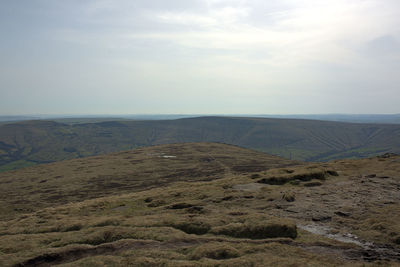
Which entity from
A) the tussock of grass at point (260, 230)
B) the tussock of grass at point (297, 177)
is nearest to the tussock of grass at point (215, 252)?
the tussock of grass at point (260, 230)

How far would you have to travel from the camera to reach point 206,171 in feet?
365

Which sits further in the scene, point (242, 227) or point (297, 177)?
point (297, 177)

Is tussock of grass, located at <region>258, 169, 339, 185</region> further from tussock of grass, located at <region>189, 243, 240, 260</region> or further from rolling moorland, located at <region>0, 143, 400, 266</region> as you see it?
tussock of grass, located at <region>189, 243, 240, 260</region>

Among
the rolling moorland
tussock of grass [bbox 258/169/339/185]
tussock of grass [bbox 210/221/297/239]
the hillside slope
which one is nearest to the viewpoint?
the rolling moorland

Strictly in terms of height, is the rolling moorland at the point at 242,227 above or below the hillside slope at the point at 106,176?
above

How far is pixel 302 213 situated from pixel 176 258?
14.6m

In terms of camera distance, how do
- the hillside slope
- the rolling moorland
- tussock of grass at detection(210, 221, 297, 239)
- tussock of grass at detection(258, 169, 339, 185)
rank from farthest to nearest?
the hillside slope, tussock of grass at detection(258, 169, 339, 185), tussock of grass at detection(210, 221, 297, 239), the rolling moorland

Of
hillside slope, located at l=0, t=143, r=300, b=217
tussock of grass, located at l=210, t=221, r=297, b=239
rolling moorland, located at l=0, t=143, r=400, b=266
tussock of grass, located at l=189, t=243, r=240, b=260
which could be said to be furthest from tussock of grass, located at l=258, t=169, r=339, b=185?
hillside slope, located at l=0, t=143, r=300, b=217

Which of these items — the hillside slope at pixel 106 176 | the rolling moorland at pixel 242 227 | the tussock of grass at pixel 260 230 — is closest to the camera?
the rolling moorland at pixel 242 227

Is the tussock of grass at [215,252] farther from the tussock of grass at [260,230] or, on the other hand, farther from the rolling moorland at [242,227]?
the tussock of grass at [260,230]

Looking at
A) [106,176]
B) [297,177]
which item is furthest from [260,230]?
→ [106,176]

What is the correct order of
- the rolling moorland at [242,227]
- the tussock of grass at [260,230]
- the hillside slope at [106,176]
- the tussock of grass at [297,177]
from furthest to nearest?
the hillside slope at [106,176]
the tussock of grass at [297,177]
the tussock of grass at [260,230]
the rolling moorland at [242,227]

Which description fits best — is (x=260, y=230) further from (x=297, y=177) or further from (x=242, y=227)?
(x=297, y=177)

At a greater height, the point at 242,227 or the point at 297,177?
the point at 297,177
